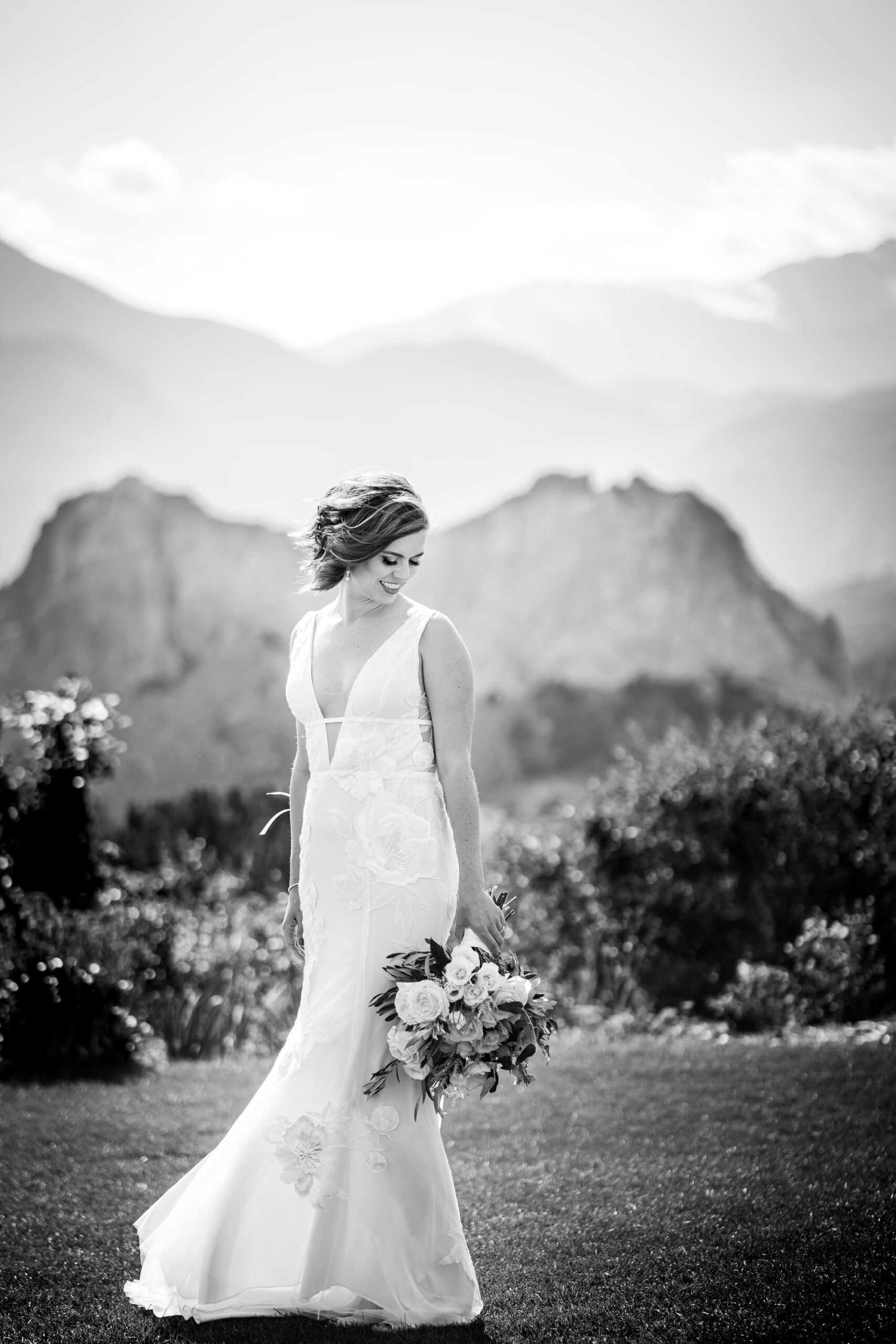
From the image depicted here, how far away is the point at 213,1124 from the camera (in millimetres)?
4684

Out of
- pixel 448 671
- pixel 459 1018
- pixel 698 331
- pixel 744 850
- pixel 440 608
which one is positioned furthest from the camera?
pixel 698 331

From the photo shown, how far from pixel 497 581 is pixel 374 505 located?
9990 mm

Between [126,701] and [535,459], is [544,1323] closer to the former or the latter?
[126,701]

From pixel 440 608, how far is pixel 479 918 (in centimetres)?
980

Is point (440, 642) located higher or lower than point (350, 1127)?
higher

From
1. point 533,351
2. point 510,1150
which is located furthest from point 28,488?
point 510,1150

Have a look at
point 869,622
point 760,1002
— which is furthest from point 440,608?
point 760,1002

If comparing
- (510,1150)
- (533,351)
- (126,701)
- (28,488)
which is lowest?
(510,1150)

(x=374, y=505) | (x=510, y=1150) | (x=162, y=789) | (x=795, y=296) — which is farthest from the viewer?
(x=795, y=296)

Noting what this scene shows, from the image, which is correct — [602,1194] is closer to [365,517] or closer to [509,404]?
[365,517]

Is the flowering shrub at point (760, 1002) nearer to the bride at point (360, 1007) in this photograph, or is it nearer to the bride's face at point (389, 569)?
the bride at point (360, 1007)

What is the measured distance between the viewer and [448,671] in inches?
117

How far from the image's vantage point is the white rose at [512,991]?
2.77 m

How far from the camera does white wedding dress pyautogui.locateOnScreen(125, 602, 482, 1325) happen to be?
2820 mm
